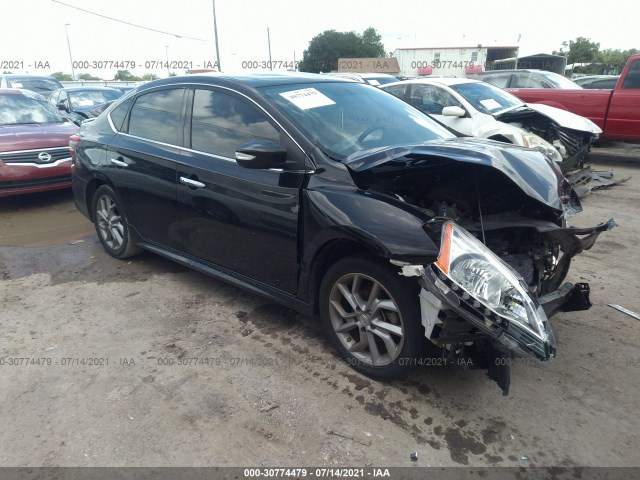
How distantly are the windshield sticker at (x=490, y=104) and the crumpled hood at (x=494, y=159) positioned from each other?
5.24 meters

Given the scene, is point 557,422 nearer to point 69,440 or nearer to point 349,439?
point 349,439

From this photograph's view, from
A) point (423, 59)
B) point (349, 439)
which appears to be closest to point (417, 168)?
point (349, 439)

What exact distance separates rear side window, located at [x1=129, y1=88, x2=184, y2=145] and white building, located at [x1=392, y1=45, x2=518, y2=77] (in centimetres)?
4087

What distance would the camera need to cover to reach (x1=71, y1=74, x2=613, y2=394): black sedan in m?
2.44

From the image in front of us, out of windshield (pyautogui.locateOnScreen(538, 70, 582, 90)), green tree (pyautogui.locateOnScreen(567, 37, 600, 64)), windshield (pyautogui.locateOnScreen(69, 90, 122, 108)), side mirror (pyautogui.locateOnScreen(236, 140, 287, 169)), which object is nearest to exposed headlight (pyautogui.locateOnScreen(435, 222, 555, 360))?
side mirror (pyautogui.locateOnScreen(236, 140, 287, 169))

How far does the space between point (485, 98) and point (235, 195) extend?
6093 mm

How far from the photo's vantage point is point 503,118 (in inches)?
295

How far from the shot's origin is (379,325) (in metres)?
2.81

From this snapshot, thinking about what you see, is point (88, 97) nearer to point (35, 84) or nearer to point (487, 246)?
point (35, 84)

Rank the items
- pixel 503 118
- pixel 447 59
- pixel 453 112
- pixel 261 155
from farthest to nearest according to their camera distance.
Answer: pixel 447 59, pixel 503 118, pixel 453 112, pixel 261 155

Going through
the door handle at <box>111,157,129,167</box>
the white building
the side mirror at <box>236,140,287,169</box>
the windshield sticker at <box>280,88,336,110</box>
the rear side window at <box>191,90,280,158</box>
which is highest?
→ the white building

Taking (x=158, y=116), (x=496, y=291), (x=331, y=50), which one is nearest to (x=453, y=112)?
(x=158, y=116)

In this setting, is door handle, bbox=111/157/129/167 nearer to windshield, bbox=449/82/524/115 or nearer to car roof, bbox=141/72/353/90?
car roof, bbox=141/72/353/90

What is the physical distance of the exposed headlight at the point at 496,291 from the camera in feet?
7.49
